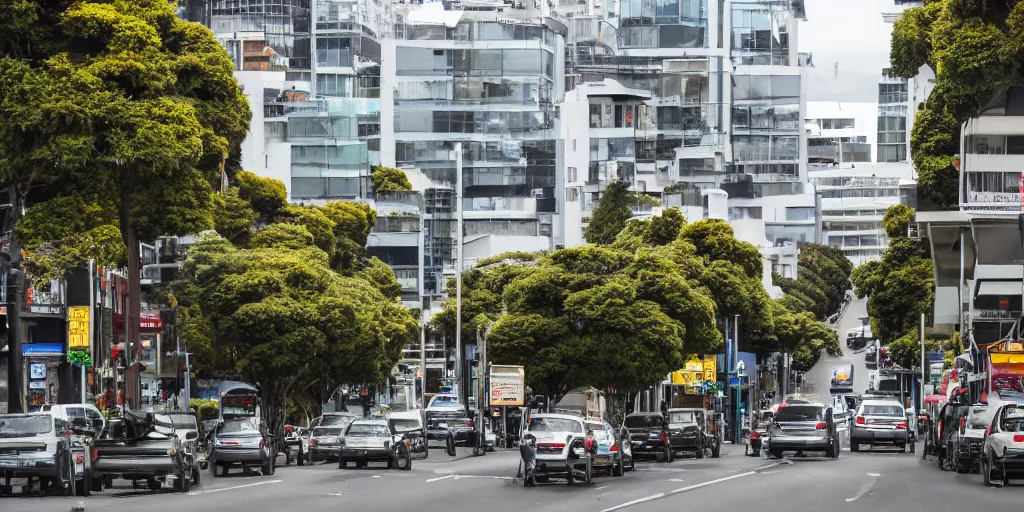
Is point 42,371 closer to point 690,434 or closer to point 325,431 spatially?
point 325,431

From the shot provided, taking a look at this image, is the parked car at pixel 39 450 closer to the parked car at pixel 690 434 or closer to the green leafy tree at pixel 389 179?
the parked car at pixel 690 434

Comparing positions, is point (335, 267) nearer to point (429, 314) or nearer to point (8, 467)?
point (429, 314)

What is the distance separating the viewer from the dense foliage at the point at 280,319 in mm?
57250

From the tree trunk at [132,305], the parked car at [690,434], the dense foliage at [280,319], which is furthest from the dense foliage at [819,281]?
the tree trunk at [132,305]

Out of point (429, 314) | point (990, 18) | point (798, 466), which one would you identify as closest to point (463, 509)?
point (798, 466)

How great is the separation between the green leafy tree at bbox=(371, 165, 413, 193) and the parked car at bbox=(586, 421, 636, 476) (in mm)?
82466

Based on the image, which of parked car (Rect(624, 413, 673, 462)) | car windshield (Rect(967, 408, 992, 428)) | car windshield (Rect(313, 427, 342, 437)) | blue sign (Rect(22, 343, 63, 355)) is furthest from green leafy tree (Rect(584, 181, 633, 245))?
car windshield (Rect(967, 408, 992, 428))

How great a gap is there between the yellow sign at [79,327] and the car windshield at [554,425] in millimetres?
16721

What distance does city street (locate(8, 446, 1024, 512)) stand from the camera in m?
26.7

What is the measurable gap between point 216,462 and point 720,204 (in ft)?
308

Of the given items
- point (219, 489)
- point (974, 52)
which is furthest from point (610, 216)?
point (219, 489)

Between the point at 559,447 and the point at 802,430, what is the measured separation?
588 inches

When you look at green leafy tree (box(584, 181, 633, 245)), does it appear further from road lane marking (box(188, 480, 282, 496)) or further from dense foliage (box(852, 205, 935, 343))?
road lane marking (box(188, 480, 282, 496))

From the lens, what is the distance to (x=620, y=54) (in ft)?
514
